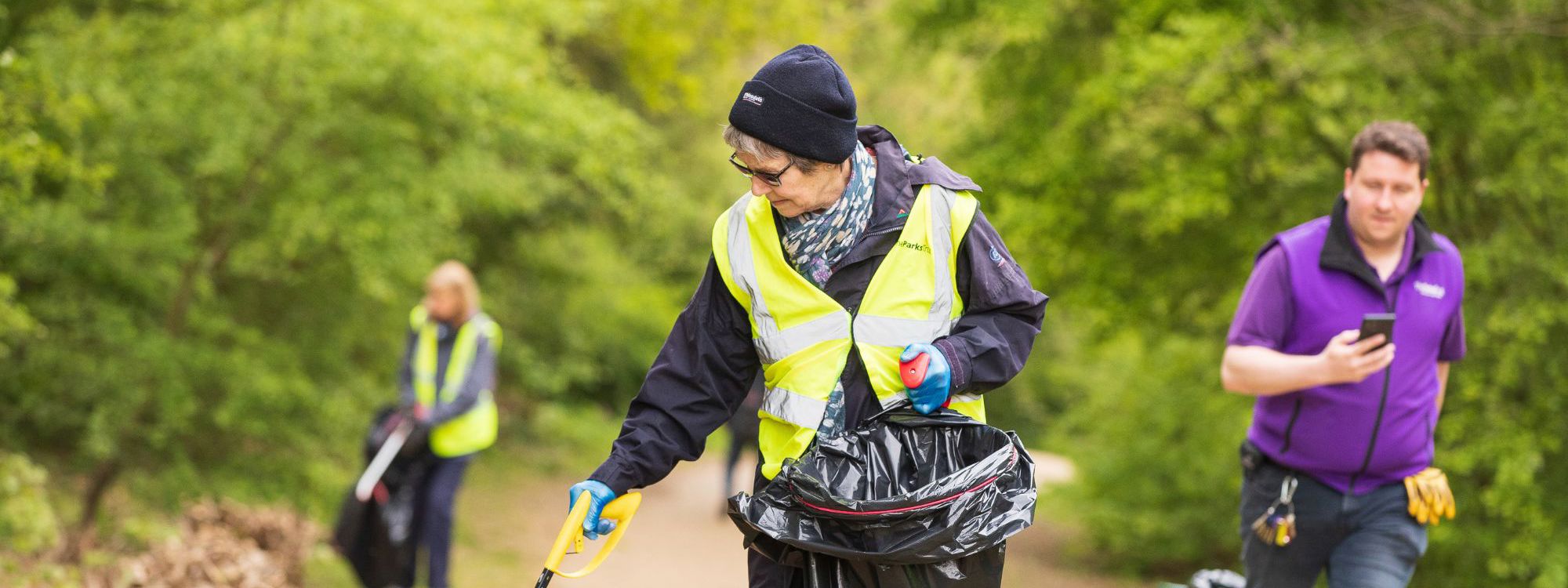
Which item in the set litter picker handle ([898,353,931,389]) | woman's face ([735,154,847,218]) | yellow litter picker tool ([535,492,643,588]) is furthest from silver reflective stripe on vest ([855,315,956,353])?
yellow litter picker tool ([535,492,643,588])

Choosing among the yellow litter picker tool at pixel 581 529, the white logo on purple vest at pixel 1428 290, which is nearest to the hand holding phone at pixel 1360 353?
the white logo on purple vest at pixel 1428 290

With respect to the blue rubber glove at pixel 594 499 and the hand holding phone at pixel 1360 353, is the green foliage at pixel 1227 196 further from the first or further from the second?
the blue rubber glove at pixel 594 499

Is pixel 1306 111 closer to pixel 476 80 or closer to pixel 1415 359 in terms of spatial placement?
pixel 476 80

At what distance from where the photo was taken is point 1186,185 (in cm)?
1020

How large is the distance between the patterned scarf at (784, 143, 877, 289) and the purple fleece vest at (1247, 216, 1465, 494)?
1585 millimetres

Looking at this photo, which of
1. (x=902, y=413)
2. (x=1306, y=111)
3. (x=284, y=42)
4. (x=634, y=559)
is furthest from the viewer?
(x=634, y=559)

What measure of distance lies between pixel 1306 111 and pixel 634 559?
5676 mm

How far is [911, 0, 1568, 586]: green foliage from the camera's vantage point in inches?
316

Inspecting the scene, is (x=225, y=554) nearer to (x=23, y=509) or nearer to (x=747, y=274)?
(x=23, y=509)

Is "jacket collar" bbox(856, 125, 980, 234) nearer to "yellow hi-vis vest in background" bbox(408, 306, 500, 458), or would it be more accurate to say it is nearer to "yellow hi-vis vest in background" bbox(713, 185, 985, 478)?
"yellow hi-vis vest in background" bbox(713, 185, 985, 478)

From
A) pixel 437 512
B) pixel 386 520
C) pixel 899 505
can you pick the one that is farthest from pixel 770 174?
pixel 386 520

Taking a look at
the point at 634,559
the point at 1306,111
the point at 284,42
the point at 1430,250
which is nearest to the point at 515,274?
the point at 634,559

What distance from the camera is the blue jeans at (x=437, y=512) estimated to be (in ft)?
23.7

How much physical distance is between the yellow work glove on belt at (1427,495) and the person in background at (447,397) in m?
4.36
